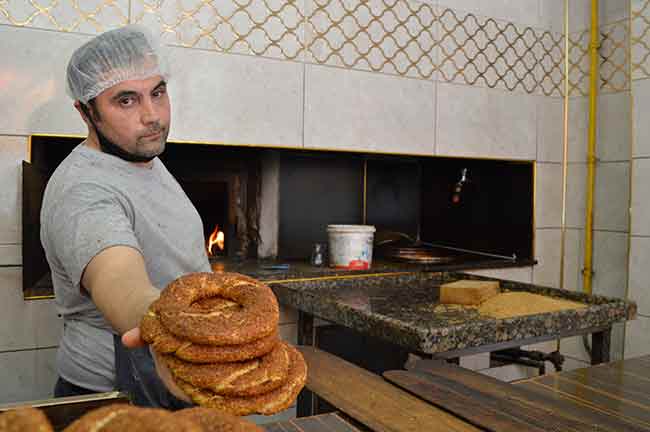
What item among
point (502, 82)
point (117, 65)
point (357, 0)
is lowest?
point (117, 65)

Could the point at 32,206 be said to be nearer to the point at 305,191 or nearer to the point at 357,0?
the point at 305,191

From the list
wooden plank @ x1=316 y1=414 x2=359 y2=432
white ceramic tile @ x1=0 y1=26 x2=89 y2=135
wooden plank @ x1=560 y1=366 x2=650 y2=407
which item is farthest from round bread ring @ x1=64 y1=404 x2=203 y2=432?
white ceramic tile @ x1=0 y1=26 x2=89 y2=135

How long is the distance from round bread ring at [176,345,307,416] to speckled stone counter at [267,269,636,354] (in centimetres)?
70

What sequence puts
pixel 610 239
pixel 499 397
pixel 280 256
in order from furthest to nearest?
pixel 610 239
pixel 280 256
pixel 499 397

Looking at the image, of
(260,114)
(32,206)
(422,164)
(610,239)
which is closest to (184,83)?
(260,114)

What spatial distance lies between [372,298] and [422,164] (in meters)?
1.14

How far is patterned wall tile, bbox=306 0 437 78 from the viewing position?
2254mm

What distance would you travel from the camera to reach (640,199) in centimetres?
253

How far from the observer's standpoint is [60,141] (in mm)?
2051

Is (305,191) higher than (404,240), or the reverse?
(305,191)

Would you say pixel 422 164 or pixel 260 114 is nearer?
pixel 260 114

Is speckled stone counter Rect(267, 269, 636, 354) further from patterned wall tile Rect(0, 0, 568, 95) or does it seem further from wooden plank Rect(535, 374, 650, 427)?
patterned wall tile Rect(0, 0, 568, 95)

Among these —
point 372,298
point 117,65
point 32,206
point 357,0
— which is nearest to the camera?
point 117,65

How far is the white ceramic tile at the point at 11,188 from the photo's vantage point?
1769mm
